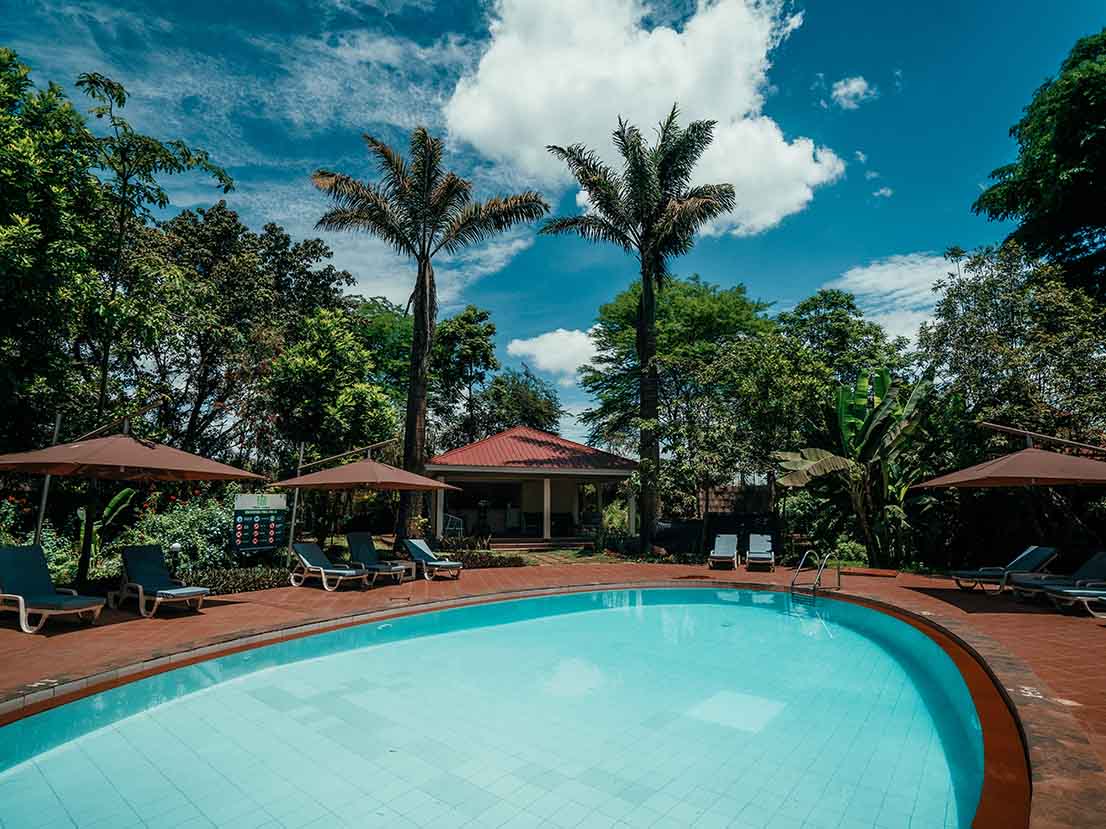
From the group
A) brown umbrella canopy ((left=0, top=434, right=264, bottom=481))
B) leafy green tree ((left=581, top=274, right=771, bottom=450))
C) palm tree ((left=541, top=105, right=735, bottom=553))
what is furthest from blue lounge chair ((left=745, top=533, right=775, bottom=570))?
brown umbrella canopy ((left=0, top=434, right=264, bottom=481))

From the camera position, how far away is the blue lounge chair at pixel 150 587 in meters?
9.02

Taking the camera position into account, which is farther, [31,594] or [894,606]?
[894,606]

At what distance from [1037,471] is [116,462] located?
14.4m

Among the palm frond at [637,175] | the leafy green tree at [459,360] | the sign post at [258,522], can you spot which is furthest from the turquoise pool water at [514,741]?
the leafy green tree at [459,360]

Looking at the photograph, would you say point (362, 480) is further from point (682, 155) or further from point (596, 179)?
point (682, 155)

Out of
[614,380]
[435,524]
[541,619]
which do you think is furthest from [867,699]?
[614,380]

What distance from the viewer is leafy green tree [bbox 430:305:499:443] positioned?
33.0 m

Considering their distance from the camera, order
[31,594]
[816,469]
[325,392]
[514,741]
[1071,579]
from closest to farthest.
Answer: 1. [514,741]
2. [31,594]
3. [1071,579]
4. [816,469]
5. [325,392]

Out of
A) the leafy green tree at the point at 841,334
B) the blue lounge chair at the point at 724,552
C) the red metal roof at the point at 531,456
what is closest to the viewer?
the blue lounge chair at the point at 724,552

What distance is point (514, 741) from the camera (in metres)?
5.38

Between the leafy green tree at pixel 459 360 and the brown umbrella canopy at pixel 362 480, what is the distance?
20131 millimetres

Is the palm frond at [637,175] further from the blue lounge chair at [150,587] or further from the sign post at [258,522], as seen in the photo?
the blue lounge chair at [150,587]

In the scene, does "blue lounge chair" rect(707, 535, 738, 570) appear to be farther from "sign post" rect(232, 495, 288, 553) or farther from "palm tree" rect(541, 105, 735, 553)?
"sign post" rect(232, 495, 288, 553)

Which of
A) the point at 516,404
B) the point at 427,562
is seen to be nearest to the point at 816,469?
the point at 427,562
